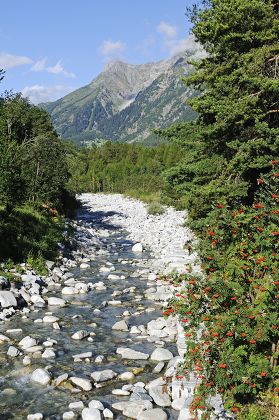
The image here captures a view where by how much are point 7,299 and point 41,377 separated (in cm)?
579

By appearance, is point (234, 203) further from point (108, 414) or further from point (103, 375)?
point (108, 414)

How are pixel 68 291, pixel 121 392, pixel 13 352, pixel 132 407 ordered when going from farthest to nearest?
pixel 68 291 < pixel 13 352 < pixel 121 392 < pixel 132 407

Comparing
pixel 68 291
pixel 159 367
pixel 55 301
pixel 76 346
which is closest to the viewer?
pixel 159 367

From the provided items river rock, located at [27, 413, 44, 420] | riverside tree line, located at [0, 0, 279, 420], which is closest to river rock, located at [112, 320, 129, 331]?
riverside tree line, located at [0, 0, 279, 420]

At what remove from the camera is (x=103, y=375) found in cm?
977

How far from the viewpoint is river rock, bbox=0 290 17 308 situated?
14.5 metres

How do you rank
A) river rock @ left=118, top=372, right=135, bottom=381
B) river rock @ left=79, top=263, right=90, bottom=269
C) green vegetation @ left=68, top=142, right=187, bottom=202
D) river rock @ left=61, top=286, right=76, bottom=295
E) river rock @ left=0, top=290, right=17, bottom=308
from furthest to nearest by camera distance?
green vegetation @ left=68, top=142, right=187, bottom=202, river rock @ left=79, top=263, right=90, bottom=269, river rock @ left=61, top=286, right=76, bottom=295, river rock @ left=0, top=290, right=17, bottom=308, river rock @ left=118, top=372, right=135, bottom=381

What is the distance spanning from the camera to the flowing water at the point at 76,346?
28.3 ft

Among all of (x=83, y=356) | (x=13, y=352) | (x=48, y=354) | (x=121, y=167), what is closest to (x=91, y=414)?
(x=83, y=356)

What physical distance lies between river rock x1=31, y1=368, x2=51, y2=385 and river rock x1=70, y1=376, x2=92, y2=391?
0.56 m

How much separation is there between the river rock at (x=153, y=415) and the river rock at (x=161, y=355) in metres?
2.68

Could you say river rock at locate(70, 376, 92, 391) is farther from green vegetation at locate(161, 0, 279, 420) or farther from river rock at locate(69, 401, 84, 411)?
green vegetation at locate(161, 0, 279, 420)

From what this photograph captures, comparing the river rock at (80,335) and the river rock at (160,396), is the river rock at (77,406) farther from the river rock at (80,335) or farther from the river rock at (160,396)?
the river rock at (80,335)

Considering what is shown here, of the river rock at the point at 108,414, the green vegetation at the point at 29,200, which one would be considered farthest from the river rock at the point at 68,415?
the green vegetation at the point at 29,200
